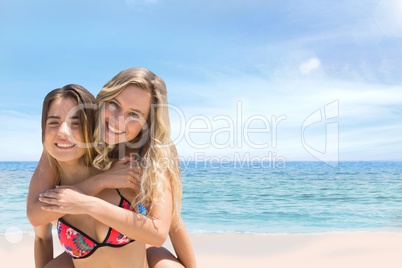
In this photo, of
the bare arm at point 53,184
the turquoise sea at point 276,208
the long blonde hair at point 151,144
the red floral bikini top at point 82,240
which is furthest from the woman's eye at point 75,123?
the turquoise sea at point 276,208

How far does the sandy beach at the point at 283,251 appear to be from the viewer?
623 centimetres

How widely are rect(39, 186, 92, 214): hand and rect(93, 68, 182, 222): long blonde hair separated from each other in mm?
359

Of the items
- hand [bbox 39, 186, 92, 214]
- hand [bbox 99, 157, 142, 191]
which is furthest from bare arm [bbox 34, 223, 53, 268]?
hand [bbox 99, 157, 142, 191]

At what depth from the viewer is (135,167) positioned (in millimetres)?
2686

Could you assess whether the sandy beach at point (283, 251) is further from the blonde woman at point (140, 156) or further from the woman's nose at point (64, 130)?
the woman's nose at point (64, 130)

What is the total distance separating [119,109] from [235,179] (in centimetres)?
2120

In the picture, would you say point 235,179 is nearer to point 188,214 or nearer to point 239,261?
point 188,214

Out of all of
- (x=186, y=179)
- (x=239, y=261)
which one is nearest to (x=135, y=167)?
(x=239, y=261)

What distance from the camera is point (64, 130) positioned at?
8.38ft

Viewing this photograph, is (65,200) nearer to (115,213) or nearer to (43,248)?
(115,213)

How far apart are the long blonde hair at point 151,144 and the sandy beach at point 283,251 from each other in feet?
12.3

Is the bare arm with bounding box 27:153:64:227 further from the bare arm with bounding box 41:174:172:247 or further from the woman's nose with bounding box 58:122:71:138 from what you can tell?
the woman's nose with bounding box 58:122:71:138

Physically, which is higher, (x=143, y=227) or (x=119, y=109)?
(x=119, y=109)

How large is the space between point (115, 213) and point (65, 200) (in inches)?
11.7
